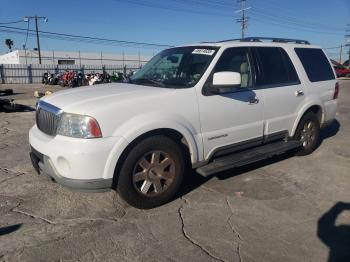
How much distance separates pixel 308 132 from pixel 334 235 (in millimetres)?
2861

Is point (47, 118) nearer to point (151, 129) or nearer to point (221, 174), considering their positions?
point (151, 129)

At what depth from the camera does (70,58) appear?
62.3 metres

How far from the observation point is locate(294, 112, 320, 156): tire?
5859mm

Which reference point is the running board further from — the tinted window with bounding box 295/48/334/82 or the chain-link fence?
the chain-link fence

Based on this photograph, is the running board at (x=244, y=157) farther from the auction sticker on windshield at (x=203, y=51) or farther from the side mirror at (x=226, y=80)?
the auction sticker on windshield at (x=203, y=51)

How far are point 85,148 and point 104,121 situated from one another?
33 centimetres

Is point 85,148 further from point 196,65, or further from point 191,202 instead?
point 196,65

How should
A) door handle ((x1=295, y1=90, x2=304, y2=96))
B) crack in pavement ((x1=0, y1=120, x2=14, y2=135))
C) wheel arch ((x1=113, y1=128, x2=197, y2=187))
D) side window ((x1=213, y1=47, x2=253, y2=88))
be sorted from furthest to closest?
crack in pavement ((x1=0, y1=120, x2=14, y2=135)), door handle ((x1=295, y1=90, x2=304, y2=96)), side window ((x1=213, y1=47, x2=253, y2=88)), wheel arch ((x1=113, y1=128, x2=197, y2=187))

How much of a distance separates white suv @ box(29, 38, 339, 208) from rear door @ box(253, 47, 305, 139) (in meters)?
0.02

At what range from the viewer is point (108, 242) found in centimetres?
335

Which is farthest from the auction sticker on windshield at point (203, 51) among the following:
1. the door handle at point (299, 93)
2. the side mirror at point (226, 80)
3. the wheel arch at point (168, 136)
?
the door handle at point (299, 93)

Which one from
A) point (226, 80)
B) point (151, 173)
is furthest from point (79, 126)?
point (226, 80)

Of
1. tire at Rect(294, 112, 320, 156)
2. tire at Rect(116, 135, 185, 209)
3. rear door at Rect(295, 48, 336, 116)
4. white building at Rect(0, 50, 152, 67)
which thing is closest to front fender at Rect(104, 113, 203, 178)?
tire at Rect(116, 135, 185, 209)

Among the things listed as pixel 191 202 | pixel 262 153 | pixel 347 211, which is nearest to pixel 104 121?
pixel 191 202
